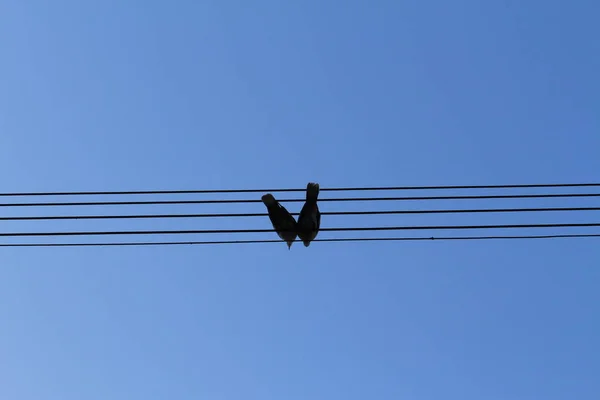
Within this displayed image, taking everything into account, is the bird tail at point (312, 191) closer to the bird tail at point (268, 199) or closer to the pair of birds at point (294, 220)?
the pair of birds at point (294, 220)

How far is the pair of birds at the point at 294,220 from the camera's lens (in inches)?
403

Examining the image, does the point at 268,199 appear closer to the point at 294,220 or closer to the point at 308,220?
the point at 308,220

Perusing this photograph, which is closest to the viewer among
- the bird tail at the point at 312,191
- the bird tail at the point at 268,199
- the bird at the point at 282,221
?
the bird tail at the point at 312,191

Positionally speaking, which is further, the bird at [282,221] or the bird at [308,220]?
the bird at [282,221]

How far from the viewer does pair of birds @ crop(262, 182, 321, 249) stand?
10.2 metres

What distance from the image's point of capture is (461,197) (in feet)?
27.0

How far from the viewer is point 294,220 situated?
A: 35.4 ft

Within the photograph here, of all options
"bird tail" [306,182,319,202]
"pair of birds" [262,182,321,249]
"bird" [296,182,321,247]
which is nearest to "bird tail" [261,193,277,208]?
"pair of birds" [262,182,321,249]

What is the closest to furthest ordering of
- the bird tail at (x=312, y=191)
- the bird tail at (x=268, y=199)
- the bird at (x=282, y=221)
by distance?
the bird tail at (x=312, y=191) → the bird tail at (x=268, y=199) → the bird at (x=282, y=221)

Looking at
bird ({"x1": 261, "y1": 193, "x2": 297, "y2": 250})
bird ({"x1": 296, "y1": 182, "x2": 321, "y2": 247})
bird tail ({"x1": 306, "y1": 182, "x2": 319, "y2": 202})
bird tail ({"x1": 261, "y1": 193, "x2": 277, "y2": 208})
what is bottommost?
bird tail ({"x1": 306, "y1": 182, "x2": 319, "y2": 202})

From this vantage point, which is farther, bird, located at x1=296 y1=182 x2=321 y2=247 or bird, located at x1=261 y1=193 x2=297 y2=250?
bird, located at x1=261 y1=193 x2=297 y2=250

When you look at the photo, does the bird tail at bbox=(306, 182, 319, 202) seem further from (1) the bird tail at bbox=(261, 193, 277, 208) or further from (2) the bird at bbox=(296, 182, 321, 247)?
(1) the bird tail at bbox=(261, 193, 277, 208)

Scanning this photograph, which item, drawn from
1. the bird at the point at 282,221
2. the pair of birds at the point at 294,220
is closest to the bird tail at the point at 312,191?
the pair of birds at the point at 294,220

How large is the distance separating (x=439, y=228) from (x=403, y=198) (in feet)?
2.50
